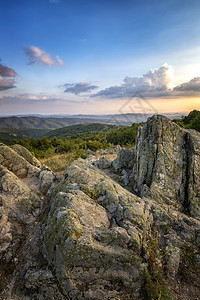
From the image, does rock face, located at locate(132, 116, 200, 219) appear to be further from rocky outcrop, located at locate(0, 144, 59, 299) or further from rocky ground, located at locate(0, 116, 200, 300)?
rocky outcrop, located at locate(0, 144, 59, 299)

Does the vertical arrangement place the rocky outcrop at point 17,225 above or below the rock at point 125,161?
below

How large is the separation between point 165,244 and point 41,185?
1000 cm

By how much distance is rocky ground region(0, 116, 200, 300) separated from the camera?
18.5 ft

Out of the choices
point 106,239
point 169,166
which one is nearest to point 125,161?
point 169,166

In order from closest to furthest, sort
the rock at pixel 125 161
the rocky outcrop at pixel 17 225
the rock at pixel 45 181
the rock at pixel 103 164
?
the rocky outcrop at pixel 17 225, the rock at pixel 45 181, the rock at pixel 125 161, the rock at pixel 103 164

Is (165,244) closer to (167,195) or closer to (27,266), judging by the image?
(167,195)

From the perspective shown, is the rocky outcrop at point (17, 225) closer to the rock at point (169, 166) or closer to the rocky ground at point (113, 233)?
the rocky ground at point (113, 233)

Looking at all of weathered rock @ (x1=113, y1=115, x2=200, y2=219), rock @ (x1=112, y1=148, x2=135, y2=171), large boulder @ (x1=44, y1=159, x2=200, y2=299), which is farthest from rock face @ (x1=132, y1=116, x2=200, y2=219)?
rock @ (x1=112, y1=148, x2=135, y2=171)

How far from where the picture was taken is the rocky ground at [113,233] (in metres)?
5.63

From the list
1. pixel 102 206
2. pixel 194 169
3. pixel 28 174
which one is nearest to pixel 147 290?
pixel 102 206

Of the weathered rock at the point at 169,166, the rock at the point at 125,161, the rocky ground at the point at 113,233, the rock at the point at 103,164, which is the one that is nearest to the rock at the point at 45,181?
the rocky ground at the point at 113,233

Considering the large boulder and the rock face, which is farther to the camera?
the rock face

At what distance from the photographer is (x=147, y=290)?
556 centimetres

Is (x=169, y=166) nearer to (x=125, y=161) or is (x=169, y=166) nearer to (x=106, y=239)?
(x=125, y=161)
